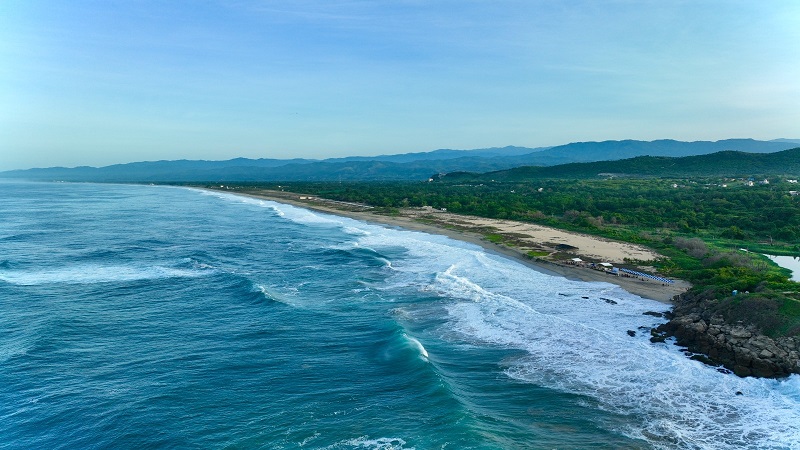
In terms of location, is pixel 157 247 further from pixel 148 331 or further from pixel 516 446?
pixel 516 446


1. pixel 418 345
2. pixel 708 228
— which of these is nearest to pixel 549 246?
pixel 708 228

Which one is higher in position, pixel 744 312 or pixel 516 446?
pixel 744 312

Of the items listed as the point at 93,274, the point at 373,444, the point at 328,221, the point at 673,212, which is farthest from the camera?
the point at 328,221

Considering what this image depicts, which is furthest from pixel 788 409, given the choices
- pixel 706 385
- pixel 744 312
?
pixel 744 312

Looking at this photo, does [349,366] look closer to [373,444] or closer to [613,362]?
[373,444]

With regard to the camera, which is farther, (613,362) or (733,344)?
(613,362)

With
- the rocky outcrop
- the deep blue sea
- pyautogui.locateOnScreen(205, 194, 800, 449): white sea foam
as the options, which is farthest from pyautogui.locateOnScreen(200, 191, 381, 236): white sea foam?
the rocky outcrop

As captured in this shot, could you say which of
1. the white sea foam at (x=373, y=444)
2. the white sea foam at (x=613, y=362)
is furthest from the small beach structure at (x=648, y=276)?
the white sea foam at (x=373, y=444)

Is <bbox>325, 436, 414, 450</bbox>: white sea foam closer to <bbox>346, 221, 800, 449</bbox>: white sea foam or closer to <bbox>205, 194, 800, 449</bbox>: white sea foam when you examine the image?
<bbox>205, 194, 800, 449</bbox>: white sea foam
